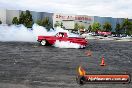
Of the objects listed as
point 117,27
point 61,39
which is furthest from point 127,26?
point 61,39

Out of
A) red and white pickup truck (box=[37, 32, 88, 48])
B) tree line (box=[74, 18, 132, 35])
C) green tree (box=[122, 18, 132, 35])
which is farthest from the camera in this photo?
tree line (box=[74, 18, 132, 35])

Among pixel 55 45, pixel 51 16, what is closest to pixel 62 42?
pixel 55 45

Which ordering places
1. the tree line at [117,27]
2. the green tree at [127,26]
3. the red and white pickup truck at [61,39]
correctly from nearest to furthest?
the red and white pickup truck at [61,39]
the green tree at [127,26]
the tree line at [117,27]

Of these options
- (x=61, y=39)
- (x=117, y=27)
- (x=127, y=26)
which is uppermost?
(x=127, y=26)

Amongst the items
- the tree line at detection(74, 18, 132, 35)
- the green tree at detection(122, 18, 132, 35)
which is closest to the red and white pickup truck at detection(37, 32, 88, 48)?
the tree line at detection(74, 18, 132, 35)

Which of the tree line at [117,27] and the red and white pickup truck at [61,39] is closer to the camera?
the red and white pickup truck at [61,39]

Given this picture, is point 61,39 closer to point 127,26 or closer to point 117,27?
point 127,26

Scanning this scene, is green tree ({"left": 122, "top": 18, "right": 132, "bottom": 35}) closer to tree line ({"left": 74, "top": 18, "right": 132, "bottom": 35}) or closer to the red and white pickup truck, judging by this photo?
tree line ({"left": 74, "top": 18, "right": 132, "bottom": 35})

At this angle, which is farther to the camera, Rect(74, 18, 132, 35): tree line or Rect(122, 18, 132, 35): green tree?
Rect(74, 18, 132, 35): tree line

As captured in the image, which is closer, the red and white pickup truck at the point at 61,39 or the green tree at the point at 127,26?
the red and white pickup truck at the point at 61,39

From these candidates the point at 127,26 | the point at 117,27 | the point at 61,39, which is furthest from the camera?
the point at 117,27

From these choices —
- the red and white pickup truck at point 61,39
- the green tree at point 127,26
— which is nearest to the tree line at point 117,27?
the green tree at point 127,26

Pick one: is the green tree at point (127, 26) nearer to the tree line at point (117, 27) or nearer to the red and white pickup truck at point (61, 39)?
the tree line at point (117, 27)

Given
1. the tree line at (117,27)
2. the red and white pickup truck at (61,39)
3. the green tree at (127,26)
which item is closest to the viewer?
the red and white pickup truck at (61,39)
